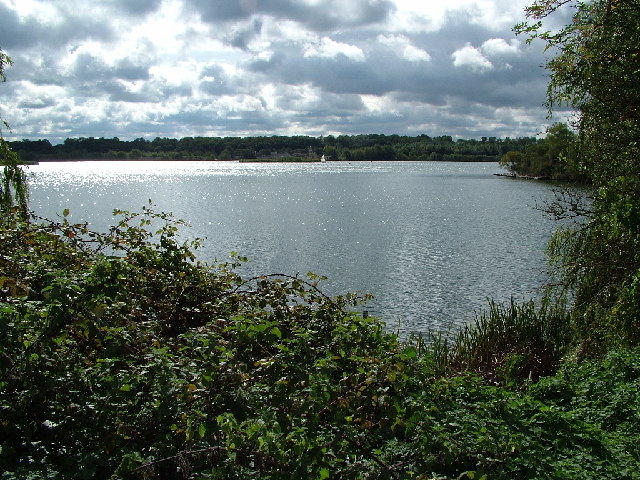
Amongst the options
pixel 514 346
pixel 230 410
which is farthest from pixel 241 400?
pixel 514 346

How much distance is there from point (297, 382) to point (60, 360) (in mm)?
1817

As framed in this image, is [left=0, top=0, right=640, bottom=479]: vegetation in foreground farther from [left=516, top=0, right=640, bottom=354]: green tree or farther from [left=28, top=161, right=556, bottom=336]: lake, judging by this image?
[left=28, top=161, right=556, bottom=336]: lake

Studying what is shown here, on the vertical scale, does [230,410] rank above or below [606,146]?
below

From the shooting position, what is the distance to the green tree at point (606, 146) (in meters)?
9.32

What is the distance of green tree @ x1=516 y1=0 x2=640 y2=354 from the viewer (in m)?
9.32

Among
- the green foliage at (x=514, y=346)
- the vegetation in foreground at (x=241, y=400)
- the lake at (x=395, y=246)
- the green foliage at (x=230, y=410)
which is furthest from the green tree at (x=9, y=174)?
the green foliage at (x=514, y=346)

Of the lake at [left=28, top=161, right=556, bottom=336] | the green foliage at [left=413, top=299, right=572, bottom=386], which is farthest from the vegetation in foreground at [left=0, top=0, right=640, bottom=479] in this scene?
the lake at [left=28, top=161, right=556, bottom=336]

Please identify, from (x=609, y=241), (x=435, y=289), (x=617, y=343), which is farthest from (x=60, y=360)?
(x=435, y=289)

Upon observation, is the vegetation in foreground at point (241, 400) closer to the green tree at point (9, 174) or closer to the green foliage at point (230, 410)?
the green foliage at point (230, 410)

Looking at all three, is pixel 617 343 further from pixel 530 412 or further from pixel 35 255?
pixel 35 255

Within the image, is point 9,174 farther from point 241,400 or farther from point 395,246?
point 395,246

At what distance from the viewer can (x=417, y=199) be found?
210 feet

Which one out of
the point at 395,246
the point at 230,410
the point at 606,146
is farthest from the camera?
the point at 395,246

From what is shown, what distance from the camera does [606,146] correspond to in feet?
33.1
